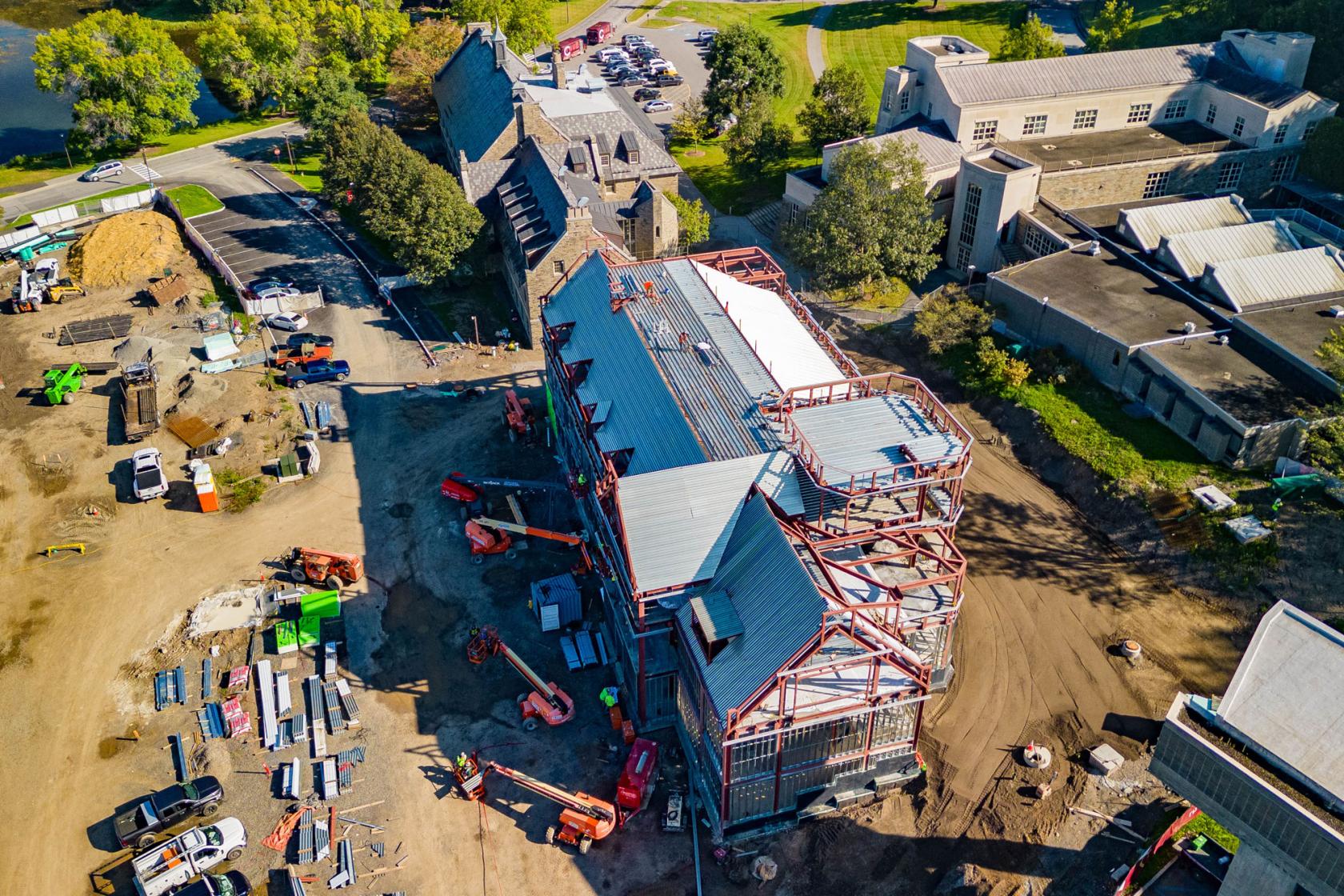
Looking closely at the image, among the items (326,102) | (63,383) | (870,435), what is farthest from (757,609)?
(326,102)

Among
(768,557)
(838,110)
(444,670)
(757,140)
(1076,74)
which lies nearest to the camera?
(768,557)

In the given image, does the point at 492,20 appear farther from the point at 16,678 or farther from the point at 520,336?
the point at 16,678

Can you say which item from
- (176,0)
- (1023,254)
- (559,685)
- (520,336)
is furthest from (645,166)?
(176,0)

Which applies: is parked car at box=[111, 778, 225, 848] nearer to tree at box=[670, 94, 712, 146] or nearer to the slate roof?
the slate roof

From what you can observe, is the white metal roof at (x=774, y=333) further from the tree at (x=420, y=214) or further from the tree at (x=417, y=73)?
the tree at (x=417, y=73)

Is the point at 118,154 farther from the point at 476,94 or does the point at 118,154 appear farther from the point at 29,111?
the point at 476,94

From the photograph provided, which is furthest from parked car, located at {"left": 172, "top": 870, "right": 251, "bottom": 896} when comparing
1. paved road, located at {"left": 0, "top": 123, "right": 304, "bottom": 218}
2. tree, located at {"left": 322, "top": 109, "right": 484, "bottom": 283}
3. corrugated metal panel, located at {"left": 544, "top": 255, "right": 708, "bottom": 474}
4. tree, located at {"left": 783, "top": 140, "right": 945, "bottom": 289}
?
paved road, located at {"left": 0, "top": 123, "right": 304, "bottom": 218}
